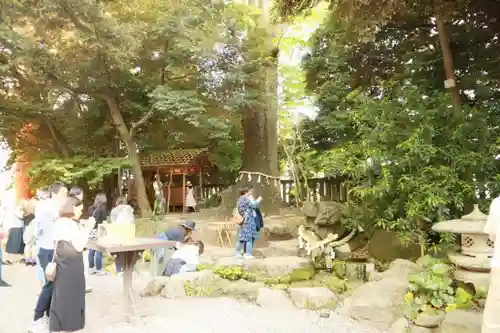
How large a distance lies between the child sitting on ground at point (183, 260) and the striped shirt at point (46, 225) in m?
2.62

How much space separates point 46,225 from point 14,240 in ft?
18.2

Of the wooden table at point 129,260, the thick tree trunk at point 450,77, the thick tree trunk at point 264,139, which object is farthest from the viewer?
the thick tree trunk at point 264,139

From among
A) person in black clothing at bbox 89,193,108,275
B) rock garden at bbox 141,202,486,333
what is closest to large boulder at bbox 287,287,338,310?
rock garden at bbox 141,202,486,333

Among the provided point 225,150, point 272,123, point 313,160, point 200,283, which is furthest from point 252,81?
point 200,283

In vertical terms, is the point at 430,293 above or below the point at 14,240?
below

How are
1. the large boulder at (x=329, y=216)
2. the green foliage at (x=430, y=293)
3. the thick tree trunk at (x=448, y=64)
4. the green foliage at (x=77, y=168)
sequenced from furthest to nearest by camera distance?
1. the green foliage at (x=77, y=168)
2. the large boulder at (x=329, y=216)
3. the thick tree trunk at (x=448, y=64)
4. the green foliage at (x=430, y=293)

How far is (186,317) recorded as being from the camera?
5.70 m

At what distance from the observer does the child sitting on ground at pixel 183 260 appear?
24.9 feet

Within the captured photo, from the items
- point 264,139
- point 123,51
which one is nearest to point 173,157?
point 264,139

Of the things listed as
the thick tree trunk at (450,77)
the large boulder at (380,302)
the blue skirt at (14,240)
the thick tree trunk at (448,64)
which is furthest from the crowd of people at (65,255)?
the thick tree trunk at (448,64)

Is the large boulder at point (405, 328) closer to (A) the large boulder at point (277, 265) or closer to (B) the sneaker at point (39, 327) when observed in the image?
(A) the large boulder at point (277, 265)

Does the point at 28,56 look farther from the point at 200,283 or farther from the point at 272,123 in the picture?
the point at 200,283

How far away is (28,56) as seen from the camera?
11.8 meters

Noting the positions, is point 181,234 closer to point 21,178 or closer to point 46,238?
point 46,238
